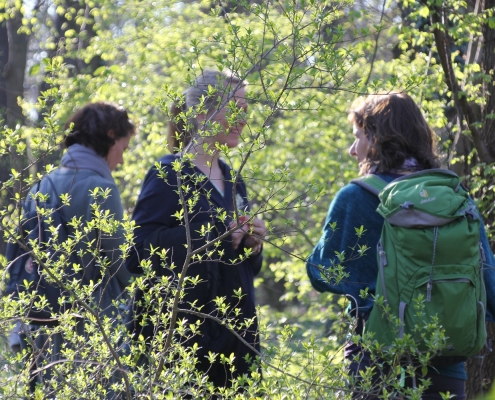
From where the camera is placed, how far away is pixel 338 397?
2.14 m

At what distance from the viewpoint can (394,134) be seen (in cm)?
267

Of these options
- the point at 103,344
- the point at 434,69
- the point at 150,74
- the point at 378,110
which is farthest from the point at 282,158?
the point at 103,344

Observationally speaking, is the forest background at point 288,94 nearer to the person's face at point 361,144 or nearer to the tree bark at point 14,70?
the tree bark at point 14,70

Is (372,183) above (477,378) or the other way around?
above

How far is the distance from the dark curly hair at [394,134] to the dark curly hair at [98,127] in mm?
1389

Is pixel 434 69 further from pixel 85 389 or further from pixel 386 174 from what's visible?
pixel 85 389

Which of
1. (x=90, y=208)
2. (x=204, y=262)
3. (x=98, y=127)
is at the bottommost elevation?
(x=204, y=262)

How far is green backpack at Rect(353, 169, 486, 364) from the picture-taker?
7.80ft

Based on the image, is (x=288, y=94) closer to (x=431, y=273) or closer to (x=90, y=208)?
(x=431, y=273)

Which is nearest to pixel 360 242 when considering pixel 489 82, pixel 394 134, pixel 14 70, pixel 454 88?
pixel 394 134

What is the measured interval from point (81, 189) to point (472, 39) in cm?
236

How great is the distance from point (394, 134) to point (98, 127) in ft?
5.18

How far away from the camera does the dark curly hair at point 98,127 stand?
3.60m

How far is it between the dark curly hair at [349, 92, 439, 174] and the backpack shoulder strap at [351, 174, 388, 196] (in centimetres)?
6
